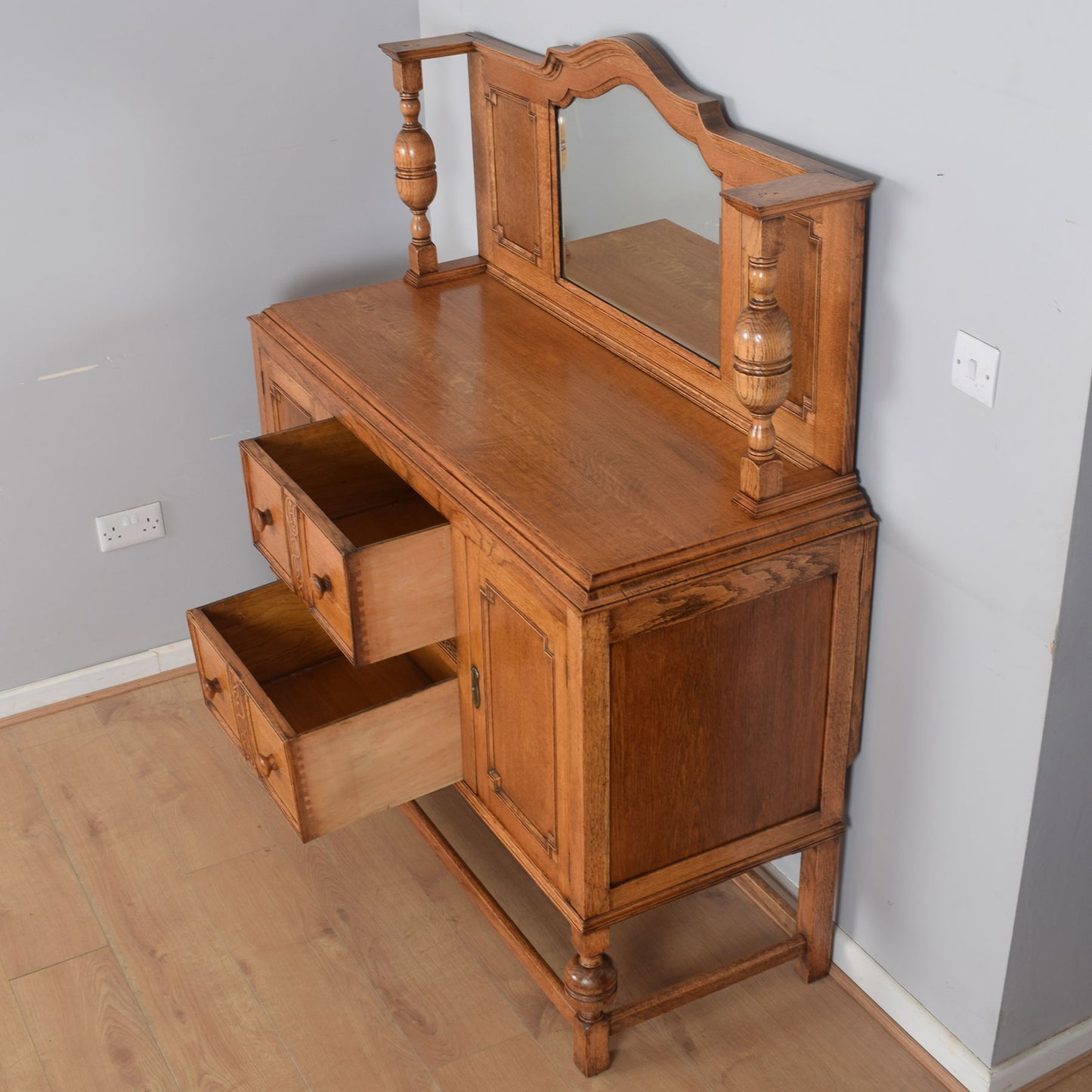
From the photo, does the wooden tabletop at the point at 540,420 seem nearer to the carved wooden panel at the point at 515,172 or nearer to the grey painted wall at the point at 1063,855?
the carved wooden panel at the point at 515,172

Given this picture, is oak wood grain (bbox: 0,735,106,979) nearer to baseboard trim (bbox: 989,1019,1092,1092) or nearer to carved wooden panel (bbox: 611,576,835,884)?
carved wooden panel (bbox: 611,576,835,884)

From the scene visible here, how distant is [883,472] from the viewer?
1741 millimetres

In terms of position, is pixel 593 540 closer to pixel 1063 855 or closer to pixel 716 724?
pixel 716 724

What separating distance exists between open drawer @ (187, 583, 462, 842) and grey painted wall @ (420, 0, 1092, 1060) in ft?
2.07

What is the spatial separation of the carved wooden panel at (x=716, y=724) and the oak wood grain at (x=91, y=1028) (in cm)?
78

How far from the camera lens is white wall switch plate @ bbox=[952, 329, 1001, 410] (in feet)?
5.02

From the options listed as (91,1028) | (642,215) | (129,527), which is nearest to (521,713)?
(642,215)

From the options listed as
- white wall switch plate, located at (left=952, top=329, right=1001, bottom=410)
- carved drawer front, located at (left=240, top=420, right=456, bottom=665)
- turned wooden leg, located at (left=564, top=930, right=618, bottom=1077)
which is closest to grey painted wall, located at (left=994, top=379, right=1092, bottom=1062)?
white wall switch plate, located at (left=952, top=329, right=1001, bottom=410)

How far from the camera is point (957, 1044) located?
1.93 metres

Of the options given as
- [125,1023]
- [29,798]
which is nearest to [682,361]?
[125,1023]

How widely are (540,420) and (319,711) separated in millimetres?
664

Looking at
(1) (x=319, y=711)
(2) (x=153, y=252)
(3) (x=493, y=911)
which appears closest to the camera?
(3) (x=493, y=911)

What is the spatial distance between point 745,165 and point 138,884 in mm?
1527

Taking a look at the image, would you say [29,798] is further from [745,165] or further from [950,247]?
[950,247]
